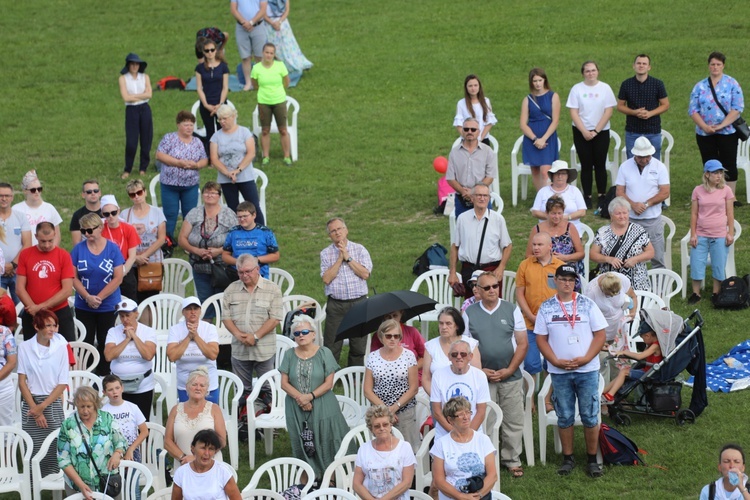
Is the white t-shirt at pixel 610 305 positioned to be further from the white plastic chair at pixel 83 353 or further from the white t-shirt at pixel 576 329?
the white plastic chair at pixel 83 353

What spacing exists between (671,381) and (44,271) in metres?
5.65

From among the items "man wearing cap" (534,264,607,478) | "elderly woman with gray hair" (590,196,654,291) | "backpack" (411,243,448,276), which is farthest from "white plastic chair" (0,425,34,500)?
"elderly woman with gray hair" (590,196,654,291)

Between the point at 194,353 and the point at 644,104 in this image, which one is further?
the point at 644,104

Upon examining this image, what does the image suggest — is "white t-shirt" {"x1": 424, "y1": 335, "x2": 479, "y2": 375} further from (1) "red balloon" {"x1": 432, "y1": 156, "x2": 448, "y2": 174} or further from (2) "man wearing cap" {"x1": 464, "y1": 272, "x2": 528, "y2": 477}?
(1) "red balloon" {"x1": 432, "y1": 156, "x2": 448, "y2": 174}

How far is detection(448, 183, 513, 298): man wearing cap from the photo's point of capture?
472 inches

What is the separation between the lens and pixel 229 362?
39.9 feet

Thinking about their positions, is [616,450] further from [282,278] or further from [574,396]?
[282,278]

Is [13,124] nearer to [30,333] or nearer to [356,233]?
[356,233]

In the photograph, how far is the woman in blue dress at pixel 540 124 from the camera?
15195mm

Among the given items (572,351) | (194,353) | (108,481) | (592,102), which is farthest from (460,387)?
(592,102)

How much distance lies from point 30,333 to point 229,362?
1901 millimetres

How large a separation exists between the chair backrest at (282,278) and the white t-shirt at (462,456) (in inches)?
170

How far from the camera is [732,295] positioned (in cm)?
1286

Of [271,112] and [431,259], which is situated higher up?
[271,112]
